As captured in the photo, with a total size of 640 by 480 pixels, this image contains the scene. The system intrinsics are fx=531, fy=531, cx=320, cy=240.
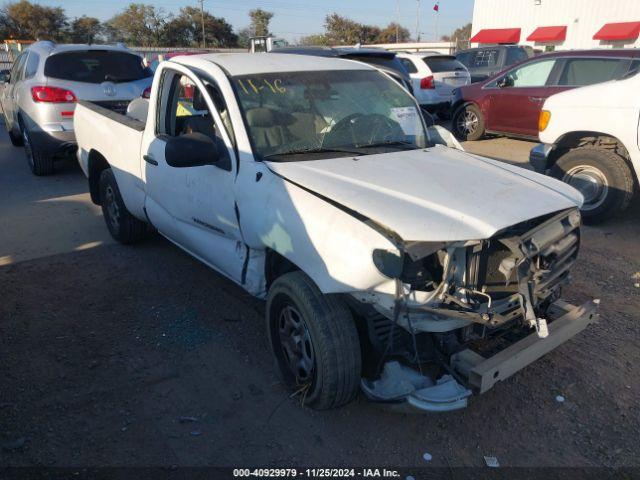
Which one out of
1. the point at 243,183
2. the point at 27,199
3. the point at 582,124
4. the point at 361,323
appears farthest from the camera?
the point at 27,199

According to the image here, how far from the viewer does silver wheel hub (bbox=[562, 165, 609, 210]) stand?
5.79 m

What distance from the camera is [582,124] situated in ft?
19.2

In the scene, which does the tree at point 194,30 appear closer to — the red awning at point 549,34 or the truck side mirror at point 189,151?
the red awning at point 549,34

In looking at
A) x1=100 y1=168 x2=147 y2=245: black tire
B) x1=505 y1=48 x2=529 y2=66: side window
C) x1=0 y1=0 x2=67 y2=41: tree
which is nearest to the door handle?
x1=100 y1=168 x2=147 y2=245: black tire

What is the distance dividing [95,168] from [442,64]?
10365mm

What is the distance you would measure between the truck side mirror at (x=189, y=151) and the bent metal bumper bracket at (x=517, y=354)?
A: 191cm

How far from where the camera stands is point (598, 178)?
229 inches

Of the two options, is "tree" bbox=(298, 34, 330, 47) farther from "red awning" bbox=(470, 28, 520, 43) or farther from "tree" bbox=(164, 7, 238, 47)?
"red awning" bbox=(470, 28, 520, 43)

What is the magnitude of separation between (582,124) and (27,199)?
710 centimetres

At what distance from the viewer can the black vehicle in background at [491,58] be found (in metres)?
15.1

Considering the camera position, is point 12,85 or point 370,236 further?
point 12,85

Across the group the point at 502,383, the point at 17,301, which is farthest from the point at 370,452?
the point at 17,301

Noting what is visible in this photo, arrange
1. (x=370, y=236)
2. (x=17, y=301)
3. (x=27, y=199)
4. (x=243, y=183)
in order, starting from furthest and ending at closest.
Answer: (x=27, y=199) → (x=17, y=301) → (x=243, y=183) → (x=370, y=236)

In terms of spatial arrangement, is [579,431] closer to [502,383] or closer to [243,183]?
[502,383]
